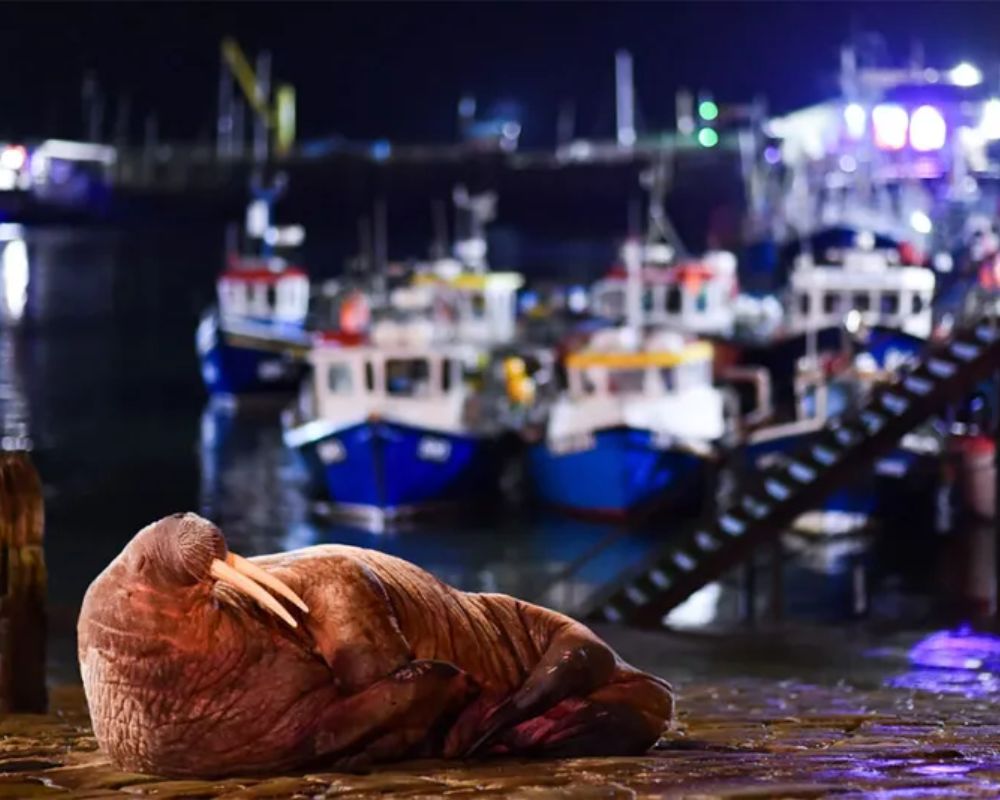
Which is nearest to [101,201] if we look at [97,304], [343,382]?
[97,304]

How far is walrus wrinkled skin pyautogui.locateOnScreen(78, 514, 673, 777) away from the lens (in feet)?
20.1

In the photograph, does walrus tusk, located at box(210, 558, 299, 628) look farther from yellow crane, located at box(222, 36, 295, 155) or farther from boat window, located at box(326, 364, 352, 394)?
yellow crane, located at box(222, 36, 295, 155)

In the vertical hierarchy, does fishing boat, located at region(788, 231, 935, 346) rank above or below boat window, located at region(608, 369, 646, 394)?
above

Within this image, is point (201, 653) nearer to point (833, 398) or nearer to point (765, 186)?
point (833, 398)

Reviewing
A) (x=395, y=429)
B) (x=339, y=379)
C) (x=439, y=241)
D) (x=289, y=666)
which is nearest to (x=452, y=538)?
(x=395, y=429)

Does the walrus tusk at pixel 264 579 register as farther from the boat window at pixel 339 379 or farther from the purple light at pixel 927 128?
the purple light at pixel 927 128

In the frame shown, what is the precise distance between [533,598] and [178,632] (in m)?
16.5

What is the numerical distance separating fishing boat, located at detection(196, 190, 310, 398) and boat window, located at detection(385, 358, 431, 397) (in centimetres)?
1665

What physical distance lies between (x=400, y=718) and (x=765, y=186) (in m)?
63.1

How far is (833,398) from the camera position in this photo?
3064cm

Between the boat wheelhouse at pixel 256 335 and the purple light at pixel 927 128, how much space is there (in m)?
17.3

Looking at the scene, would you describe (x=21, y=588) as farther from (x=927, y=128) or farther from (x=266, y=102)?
(x=266, y=102)

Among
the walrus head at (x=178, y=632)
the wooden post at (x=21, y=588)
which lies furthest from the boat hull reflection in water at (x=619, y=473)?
the walrus head at (x=178, y=632)

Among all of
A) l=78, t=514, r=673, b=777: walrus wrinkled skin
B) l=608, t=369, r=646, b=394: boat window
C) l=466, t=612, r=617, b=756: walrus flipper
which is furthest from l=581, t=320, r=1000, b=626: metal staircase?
l=608, t=369, r=646, b=394: boat window
